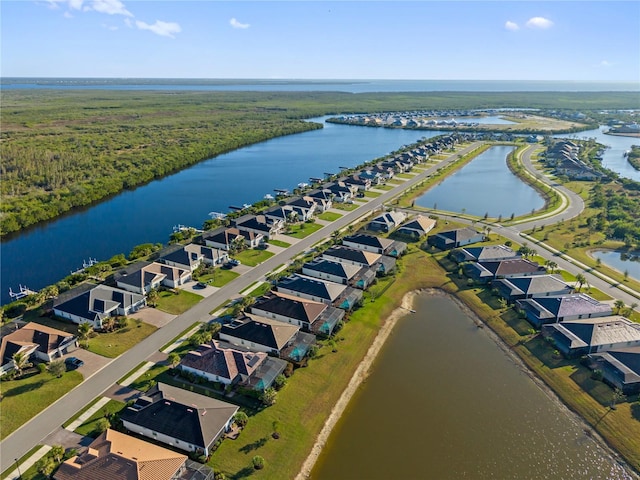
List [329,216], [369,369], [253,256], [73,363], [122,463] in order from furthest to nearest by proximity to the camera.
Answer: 1. [329,216]
2. [253,256]
3. [369,369]
4. [73,363]
5. [122,463]

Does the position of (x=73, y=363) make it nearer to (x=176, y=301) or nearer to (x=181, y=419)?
(x=176, y=301)

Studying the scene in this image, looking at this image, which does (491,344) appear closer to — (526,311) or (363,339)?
(526,311)

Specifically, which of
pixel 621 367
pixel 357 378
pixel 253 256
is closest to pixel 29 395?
pixel 357 378

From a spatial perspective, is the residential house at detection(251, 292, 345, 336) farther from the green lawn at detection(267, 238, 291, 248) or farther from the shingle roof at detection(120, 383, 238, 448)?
the green lawn at detection(267, 238, 291, 248)

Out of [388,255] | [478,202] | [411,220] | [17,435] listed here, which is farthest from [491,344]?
[478,202]

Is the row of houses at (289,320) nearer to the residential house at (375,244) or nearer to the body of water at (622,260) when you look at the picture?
the residential house at (375,244)

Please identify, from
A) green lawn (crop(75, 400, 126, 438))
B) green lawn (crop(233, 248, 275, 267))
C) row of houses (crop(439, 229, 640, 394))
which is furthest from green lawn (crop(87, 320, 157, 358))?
row of houses (crop(439, 229, 640, 394))
